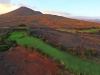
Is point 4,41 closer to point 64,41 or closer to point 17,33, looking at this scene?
point 17,33

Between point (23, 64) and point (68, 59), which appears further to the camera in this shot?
point (68, 59)

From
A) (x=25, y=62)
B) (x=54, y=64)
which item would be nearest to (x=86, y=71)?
(x=54, y=64)

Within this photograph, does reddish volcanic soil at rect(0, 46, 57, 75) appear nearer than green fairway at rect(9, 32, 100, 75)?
Yes

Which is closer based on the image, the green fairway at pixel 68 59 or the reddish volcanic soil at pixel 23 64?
the reddish volcanic soil at pixel 23 64
